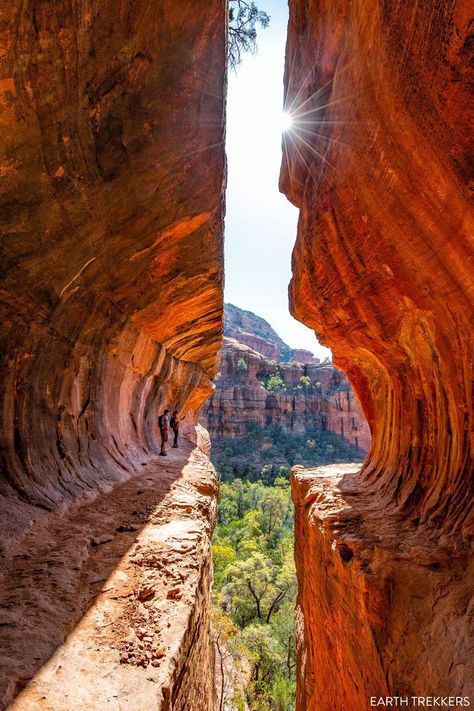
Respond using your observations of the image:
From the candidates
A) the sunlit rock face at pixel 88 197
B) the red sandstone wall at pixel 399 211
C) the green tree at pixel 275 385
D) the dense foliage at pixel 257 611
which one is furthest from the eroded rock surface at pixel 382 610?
the green tree at pixel 275 385

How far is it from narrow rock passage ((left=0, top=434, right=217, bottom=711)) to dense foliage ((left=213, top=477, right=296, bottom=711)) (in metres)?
6.60

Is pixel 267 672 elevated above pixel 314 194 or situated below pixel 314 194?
below

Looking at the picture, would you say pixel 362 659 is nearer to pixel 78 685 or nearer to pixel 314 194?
pixel 78 685

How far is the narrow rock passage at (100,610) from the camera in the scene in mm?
1814

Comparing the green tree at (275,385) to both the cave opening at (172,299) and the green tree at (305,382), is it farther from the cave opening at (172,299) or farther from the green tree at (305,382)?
the cave opening at (172,299)

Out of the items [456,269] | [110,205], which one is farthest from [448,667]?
[110,205]

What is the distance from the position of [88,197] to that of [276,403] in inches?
2086

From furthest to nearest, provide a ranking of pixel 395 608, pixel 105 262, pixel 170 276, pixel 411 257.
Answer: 1. pixel 170 276
2. pixel 105 262
3. pixel 411 257
4. pixel 395 608

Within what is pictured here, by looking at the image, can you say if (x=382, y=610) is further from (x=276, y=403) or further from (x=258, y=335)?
(x=258, y=335)

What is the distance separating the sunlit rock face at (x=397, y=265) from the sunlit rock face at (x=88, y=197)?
1.88 meters

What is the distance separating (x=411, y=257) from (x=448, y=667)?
3.93 metres

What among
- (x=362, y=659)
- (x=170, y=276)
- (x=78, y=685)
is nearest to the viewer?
(x=78, y=685)

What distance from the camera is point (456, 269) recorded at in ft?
11.4

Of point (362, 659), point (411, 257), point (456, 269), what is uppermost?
point (411, 257)
